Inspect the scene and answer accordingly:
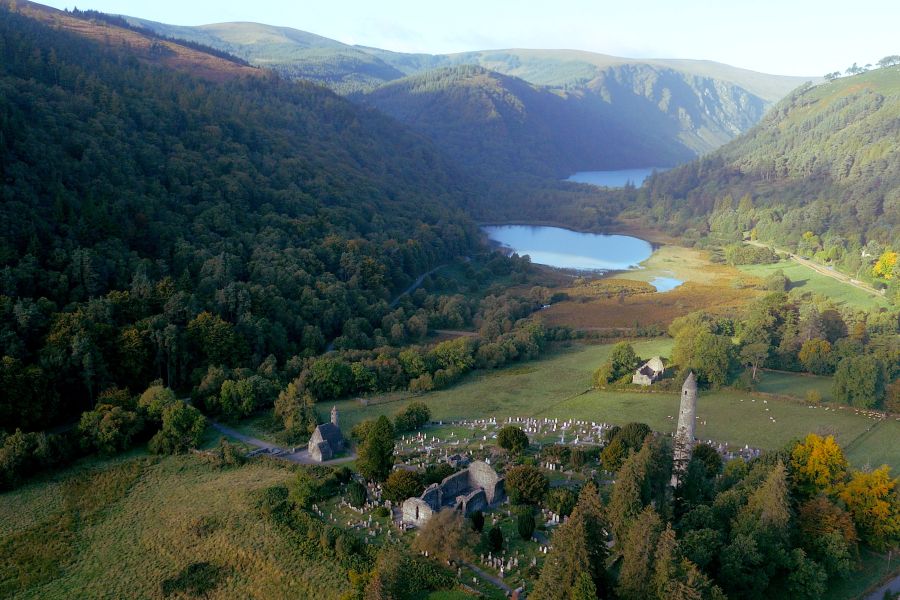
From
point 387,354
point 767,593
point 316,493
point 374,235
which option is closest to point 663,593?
point 767,593

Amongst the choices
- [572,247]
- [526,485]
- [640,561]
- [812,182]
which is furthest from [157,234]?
[812,182]

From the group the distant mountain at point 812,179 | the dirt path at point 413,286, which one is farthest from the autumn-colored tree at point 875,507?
the distant mountain at point 812,179

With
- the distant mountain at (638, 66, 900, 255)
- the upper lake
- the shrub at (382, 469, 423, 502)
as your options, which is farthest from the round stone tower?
the upper lake

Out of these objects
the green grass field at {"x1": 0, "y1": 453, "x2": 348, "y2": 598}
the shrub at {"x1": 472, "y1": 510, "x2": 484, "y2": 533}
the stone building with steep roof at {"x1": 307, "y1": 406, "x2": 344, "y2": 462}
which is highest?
the shrub at {"x1": 472, "y1": 510, "x2": 484, "y2": 533}

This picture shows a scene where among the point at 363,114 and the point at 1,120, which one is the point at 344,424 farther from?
the point at 363,114

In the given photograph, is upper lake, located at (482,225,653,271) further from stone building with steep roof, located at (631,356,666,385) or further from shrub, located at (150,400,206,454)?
shrub, located at (150,400,206,454)
